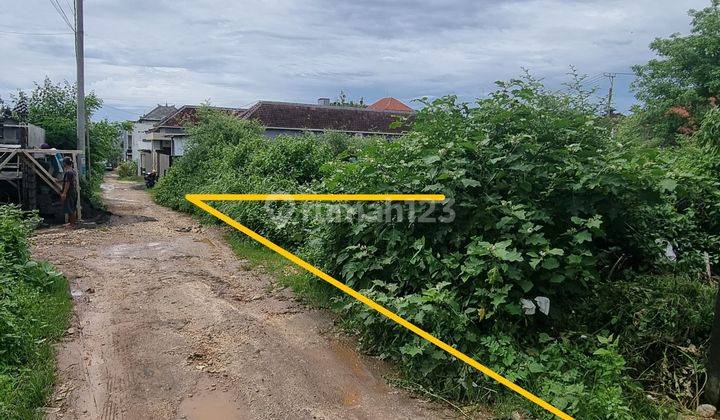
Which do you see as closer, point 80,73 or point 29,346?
point 29,346

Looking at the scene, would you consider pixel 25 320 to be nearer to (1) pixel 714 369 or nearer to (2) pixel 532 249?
(2) pixel 532 249

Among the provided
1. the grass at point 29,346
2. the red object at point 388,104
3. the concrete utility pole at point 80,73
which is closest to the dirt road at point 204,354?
the grass at point 29,346

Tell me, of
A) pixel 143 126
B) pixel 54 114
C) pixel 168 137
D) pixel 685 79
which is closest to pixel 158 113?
pixel 143 126

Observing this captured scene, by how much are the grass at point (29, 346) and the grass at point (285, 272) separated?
8.58 feet

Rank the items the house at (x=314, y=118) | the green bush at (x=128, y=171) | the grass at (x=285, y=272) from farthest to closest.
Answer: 1. the green bush at (x=128, y=171)
2. the house at (x=314, y=118)
3. the grass at (x=285, y=272)

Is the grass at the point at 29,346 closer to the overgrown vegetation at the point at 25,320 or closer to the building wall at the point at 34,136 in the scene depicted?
the overgrown vegetation at the point at 25,320

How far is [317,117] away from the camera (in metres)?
32.0

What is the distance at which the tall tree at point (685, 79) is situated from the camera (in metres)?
17.5

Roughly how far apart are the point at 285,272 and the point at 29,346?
3.48 m

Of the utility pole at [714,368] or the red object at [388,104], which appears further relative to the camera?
the red object at [388,104]

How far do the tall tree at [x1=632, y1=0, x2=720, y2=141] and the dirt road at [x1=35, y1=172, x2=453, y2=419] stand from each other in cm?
1661

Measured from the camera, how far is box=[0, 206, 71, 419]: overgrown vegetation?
3.81 metres

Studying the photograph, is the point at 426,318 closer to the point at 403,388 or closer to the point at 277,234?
the point at 403,388
